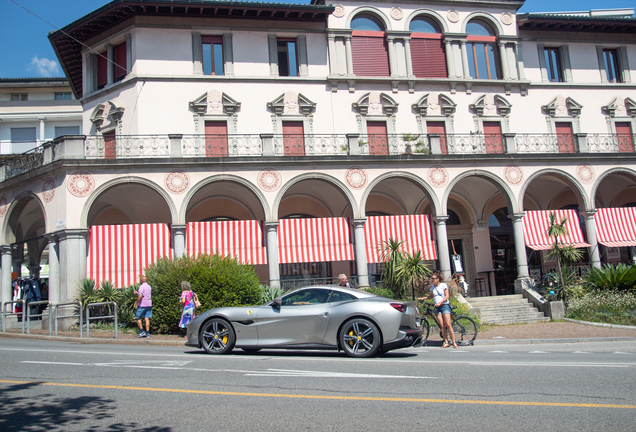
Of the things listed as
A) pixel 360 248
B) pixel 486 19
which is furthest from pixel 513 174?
pixel 486 19

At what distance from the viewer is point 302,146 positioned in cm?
2245

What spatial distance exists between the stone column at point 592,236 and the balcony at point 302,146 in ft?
9.12

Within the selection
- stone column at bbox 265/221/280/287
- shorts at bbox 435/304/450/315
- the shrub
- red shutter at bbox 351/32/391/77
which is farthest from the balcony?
shorts at bbox 435/304/450/315

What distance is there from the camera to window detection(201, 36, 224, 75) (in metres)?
22.9

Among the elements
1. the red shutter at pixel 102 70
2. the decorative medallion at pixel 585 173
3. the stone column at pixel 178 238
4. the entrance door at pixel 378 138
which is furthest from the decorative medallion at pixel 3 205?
the decorative medallion at pixel 585 173

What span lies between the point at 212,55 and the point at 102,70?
5207 millimetres

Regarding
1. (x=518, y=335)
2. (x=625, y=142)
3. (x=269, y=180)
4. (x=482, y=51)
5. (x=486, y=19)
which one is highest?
(x=486, y=19)

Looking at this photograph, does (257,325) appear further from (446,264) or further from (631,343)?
(446,264)

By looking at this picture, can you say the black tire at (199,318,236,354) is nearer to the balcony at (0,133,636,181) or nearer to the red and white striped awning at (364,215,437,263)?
the balcony at (0,133,636,181)

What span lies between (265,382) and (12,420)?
297cm

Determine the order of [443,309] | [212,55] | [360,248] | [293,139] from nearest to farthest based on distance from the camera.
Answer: [443,309] → [360,248] → [293,139] → [212,55]

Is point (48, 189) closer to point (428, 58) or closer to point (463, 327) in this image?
point (463, 327)

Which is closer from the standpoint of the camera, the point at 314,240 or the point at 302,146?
the point at 314,240

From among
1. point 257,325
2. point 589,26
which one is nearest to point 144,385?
point 257,325
